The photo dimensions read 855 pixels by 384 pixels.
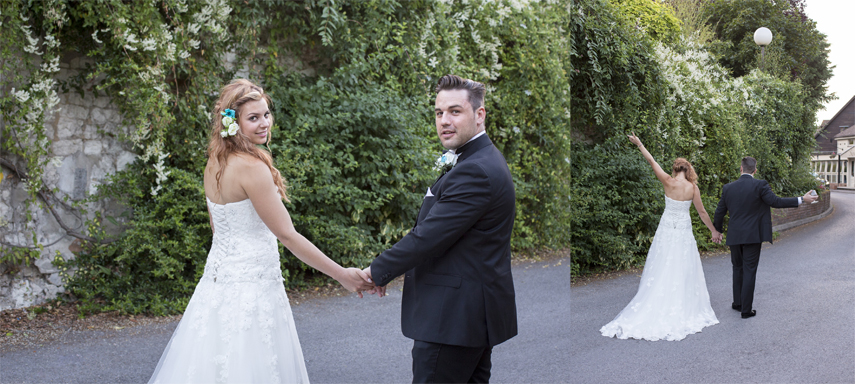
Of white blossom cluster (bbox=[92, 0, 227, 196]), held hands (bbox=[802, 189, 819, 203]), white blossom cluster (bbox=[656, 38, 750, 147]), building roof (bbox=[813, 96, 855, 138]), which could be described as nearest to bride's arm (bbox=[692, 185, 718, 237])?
white blossom cluster (bbox=[656, 38, 750, 147])

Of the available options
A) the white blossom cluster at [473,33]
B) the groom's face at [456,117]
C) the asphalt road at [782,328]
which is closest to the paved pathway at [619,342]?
the asphalt road at [782,328]

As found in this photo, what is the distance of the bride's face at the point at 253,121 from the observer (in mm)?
2666

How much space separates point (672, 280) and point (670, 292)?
0.07 meters

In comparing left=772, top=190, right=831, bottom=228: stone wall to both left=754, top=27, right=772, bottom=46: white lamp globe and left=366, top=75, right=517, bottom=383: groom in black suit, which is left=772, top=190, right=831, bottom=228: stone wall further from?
left=366, top=75, right=517, bottom=383: groom in black suit

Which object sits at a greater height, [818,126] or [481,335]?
[818,126]

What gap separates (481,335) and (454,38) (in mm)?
5310

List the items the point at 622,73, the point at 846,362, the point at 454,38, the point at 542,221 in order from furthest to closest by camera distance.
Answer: the point at 542,221 < the point at 454,38 < the point at 622,73 < the point at 846,362

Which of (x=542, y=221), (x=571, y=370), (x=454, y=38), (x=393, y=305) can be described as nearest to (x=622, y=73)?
(x=571, y=370)

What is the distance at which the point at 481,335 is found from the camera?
2184 mm

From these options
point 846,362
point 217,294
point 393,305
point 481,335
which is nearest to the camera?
point 481,335

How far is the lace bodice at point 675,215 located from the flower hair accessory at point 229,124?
218cm

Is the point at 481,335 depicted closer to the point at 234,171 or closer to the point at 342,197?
the point at 234,171

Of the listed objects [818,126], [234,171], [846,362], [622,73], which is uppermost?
[622,73]

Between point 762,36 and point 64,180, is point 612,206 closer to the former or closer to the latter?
point 762,36
